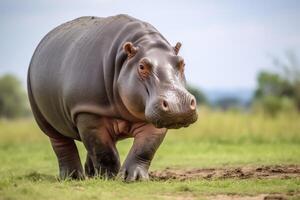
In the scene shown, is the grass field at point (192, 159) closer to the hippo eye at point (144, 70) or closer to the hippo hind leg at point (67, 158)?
the hippo hind leg at point (67, 158)

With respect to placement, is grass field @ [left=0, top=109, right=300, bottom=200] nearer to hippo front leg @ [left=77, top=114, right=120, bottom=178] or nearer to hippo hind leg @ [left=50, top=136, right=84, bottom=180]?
hippo hind leg @ [left=50, top=136, right=84, bottom=180]

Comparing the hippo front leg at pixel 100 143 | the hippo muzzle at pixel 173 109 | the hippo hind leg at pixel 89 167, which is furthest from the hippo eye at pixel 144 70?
A: the hippo hind leg at pixel 89 167

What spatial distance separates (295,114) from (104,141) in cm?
1217

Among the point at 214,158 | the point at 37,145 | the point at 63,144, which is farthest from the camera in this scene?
the point at 37,145

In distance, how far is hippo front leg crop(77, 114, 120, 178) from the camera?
926cm

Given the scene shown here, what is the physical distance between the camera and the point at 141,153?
9086mm

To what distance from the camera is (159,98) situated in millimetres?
8305

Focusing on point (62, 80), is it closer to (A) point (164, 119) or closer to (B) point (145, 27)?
(B) point (145, 27)

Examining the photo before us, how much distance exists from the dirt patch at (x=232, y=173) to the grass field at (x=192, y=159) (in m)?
0.47

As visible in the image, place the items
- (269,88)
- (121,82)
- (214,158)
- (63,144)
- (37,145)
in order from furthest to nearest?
(269,88) < (37,145) < (214,158) < (63,144) < (121,82)

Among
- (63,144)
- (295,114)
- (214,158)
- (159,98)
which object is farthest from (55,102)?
(295,114)

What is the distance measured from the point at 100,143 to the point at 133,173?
0.56 meters

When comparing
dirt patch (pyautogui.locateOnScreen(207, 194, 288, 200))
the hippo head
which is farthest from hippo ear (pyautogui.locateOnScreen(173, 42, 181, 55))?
dirt patch (pyautogui.locateOnScreen(207, 194, 288, 200))

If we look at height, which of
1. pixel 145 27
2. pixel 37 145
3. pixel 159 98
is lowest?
pixel 37 145
